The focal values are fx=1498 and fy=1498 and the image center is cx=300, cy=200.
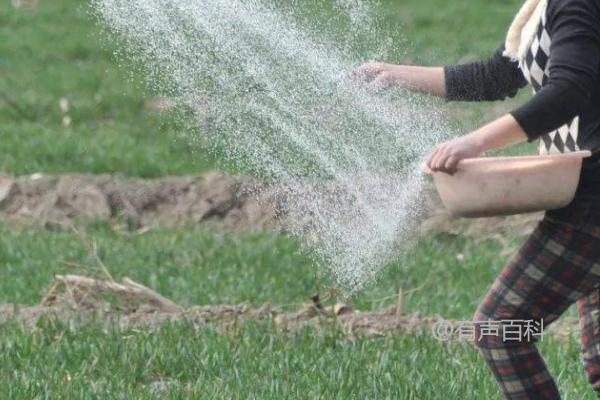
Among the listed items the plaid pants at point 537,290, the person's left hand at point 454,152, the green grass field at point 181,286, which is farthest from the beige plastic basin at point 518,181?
the green grass field at point 181,286

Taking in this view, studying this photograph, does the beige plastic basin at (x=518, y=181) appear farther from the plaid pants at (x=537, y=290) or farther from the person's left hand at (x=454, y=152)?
the plaid pants at (x=537, y=290)

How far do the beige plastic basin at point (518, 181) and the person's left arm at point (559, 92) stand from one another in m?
0.04

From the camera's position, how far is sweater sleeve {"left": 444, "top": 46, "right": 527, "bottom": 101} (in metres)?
4.11

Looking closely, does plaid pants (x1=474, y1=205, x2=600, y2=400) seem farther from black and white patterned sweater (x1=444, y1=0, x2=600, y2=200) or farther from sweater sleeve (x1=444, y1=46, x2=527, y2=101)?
sweater sleeve (x1=444, y1=46, x2=527, y2=101)

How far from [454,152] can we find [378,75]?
0.74 metres

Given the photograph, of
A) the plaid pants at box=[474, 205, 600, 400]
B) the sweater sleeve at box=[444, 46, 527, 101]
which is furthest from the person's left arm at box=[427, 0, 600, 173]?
the sweater sleeve at box=[444, 46, 527, 101]

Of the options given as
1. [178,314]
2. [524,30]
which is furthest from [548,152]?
[178,314]

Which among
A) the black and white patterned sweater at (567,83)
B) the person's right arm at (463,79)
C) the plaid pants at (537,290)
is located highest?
the black and white patterned sweater at (567,83)

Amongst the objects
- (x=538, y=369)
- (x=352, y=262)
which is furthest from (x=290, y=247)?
(x=538, y=369)

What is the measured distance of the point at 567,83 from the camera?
137 inches

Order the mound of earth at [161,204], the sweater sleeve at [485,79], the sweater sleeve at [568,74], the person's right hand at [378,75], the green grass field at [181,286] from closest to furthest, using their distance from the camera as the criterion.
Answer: the sweater sleeve at [568,74] → the sweater sleeve at [485,79] → the person's right hand at [378,75] → the green grass field at [181,286] → the mound of earth at [161,204]

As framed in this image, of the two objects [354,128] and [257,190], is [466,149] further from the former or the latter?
[257,190]

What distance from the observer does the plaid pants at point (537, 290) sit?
372 cm

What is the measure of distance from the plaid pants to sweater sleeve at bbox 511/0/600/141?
317 mm
